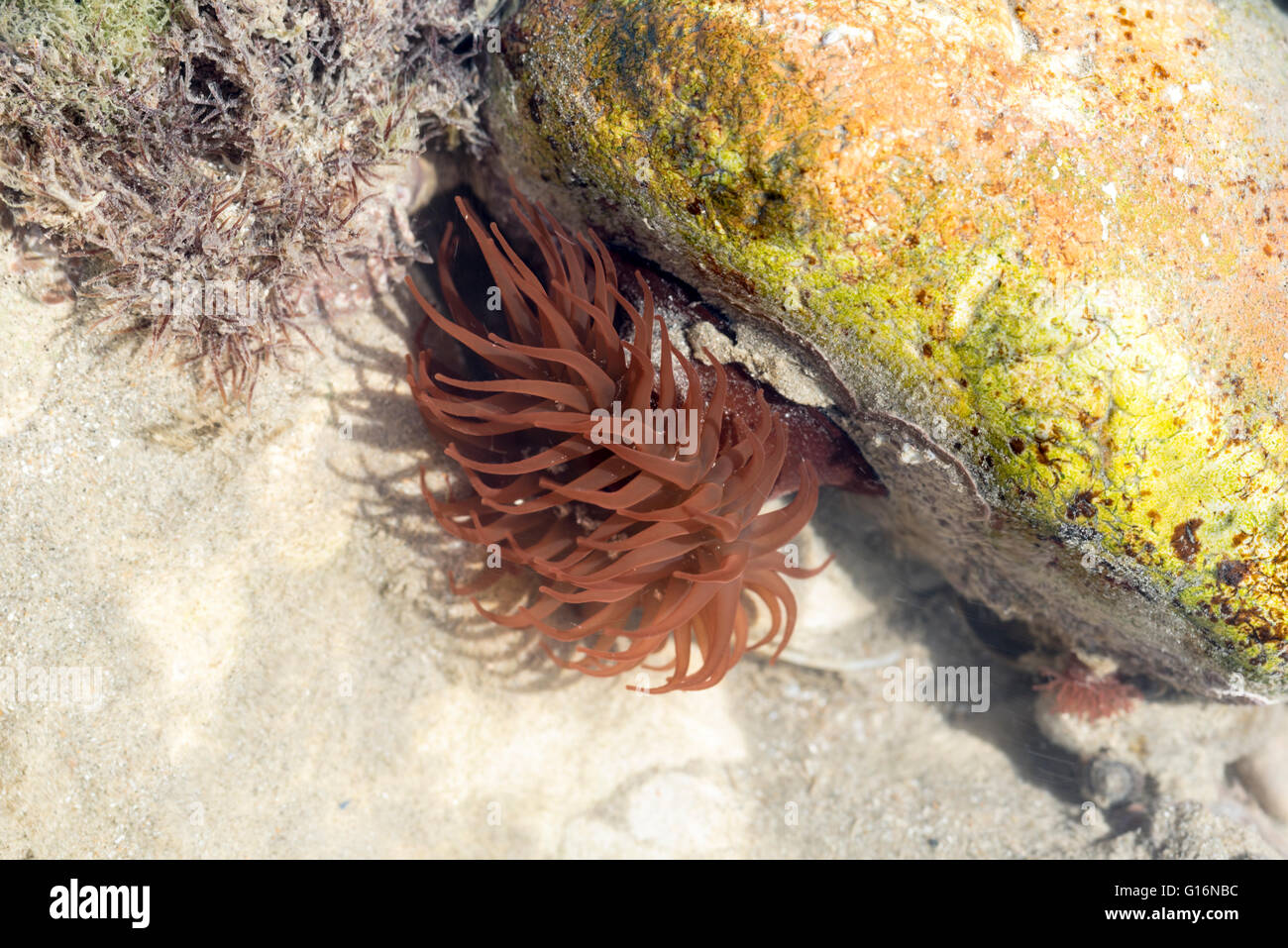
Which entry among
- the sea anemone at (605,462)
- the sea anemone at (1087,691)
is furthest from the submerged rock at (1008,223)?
the sea anemone at (1087,691)

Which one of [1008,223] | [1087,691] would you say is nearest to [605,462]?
[1008,223]

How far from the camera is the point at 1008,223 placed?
108 inches

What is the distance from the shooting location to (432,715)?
13.3 feet

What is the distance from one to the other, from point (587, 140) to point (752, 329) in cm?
97

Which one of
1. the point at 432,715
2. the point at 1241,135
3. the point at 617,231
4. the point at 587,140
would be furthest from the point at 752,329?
the point at 432,715

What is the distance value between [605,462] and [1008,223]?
169 cm

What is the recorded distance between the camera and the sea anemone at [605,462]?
3088mm

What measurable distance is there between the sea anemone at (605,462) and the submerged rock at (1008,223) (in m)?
0.37

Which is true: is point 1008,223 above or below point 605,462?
above

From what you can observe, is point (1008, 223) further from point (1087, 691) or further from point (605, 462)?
point (1087, 691)

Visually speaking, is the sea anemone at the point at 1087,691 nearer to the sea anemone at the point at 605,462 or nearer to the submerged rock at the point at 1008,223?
the submerged rock at the point at 1008,223

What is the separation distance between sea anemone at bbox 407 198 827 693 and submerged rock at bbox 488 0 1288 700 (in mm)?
372

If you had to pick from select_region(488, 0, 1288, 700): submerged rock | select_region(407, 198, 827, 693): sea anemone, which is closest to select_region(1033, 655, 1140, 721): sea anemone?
select_region(488, 0, 1288, 700): submerged rock

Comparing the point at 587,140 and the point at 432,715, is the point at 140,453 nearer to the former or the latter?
the point at 432,715
